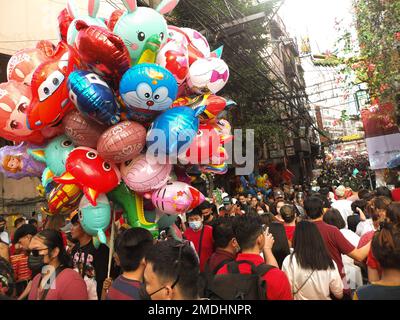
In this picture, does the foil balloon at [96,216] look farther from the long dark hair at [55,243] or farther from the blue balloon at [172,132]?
the blue balloon at [172,132]

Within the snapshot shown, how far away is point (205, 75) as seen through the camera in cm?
321

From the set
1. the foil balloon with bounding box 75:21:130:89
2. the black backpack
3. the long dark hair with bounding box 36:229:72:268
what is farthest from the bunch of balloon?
the black backpack

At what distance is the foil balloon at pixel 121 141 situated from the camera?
2.65 metres

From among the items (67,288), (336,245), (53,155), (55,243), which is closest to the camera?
(67,288)

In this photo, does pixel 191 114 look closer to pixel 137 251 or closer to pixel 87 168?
pixel 87 168

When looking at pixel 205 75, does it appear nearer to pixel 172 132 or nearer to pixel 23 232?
pixel 172 132

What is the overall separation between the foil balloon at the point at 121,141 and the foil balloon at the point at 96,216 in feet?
1.44

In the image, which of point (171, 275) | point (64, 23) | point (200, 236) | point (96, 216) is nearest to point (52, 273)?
point (96, 216)

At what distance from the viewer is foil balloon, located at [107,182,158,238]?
10.0ft

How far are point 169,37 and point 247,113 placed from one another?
11260 millimetres

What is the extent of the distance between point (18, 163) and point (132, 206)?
120 centimetres

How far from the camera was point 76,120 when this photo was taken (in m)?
2.84

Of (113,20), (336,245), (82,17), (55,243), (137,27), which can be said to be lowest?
(55,243)

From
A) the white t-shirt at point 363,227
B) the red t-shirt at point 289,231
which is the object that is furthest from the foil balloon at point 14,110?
the white t-shirt at point 363,227
